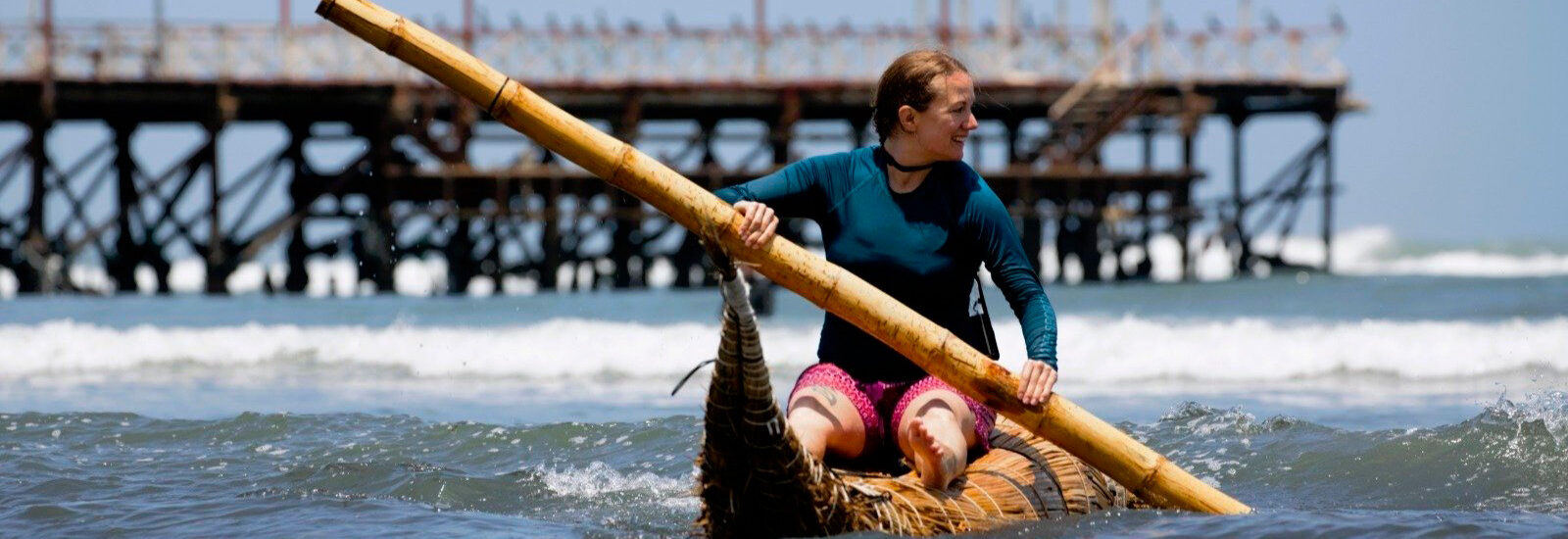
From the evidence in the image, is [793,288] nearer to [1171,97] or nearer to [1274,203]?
[1171,97]

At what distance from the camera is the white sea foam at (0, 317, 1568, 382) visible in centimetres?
1545

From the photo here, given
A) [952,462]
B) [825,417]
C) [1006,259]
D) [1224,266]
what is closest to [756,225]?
[825,417]

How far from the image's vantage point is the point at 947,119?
5.36 m

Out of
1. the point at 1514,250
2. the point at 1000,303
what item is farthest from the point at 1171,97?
the point at 1514,250

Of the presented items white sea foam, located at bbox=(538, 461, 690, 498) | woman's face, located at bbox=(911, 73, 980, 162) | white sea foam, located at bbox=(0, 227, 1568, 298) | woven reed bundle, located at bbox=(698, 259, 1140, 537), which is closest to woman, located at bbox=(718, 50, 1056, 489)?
woman's face, located at bbox=(911, 73, 980, 162)

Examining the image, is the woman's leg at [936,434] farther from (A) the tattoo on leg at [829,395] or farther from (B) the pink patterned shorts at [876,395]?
(A) the tattoo on leg at [829,395]

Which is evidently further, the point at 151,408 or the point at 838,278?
the point at 151,408

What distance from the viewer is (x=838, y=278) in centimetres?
519

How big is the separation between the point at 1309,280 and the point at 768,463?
23750 millimetres

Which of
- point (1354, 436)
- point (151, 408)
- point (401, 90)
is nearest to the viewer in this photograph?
point (1354, 436)

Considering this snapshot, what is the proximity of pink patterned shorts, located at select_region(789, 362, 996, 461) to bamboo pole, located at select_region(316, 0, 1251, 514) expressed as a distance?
0.22 meters

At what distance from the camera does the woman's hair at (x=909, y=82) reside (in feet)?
17.6

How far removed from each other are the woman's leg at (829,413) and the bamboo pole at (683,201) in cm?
32

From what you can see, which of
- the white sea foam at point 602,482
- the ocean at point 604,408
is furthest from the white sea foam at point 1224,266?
the white sea foam at point 602,482
